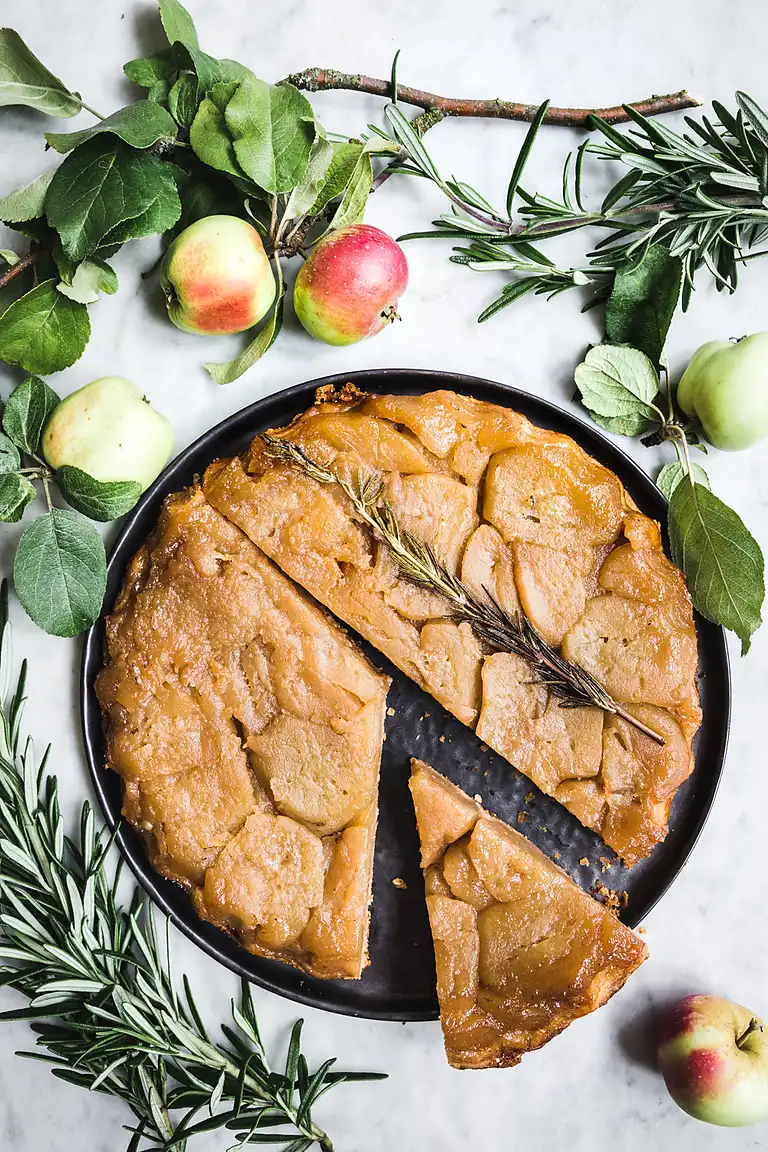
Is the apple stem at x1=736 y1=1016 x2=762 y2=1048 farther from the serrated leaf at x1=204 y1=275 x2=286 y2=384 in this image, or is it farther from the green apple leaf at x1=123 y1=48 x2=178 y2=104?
the green apple leaf at x1=123 y1=48 x2=178 y2=104

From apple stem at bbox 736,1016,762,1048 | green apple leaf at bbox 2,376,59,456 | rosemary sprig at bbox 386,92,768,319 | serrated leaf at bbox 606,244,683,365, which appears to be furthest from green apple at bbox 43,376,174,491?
apple stem at bbox 736,1016,762,1048

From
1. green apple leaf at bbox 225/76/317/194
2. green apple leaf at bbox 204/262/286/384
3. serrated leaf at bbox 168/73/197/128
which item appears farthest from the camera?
green apple leaf at bbox 204/262/286/384

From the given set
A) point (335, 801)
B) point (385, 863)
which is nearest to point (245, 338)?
point (335, 801)

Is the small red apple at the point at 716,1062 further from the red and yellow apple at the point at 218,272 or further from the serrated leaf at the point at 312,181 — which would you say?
the serrated leaf at the point at 312,181

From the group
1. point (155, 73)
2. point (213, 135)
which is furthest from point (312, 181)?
point (155, 73)

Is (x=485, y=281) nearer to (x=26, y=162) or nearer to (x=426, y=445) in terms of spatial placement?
(x=426, y=445)

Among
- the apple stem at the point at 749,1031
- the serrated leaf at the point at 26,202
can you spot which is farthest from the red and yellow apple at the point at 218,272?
the apple stem at the point at 749,1031

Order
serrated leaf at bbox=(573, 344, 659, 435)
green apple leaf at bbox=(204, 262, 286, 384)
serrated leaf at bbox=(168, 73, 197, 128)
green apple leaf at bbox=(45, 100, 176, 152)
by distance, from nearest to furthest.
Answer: green apple leaf at bbox=(45, 100, 176, 152), serrated leaf at bbox=(168, 73, 197, 128), green apple leaf at bbox=(204, 262, 286, 384), serrated leaf at bbox=(573, 344, 659, 435)
